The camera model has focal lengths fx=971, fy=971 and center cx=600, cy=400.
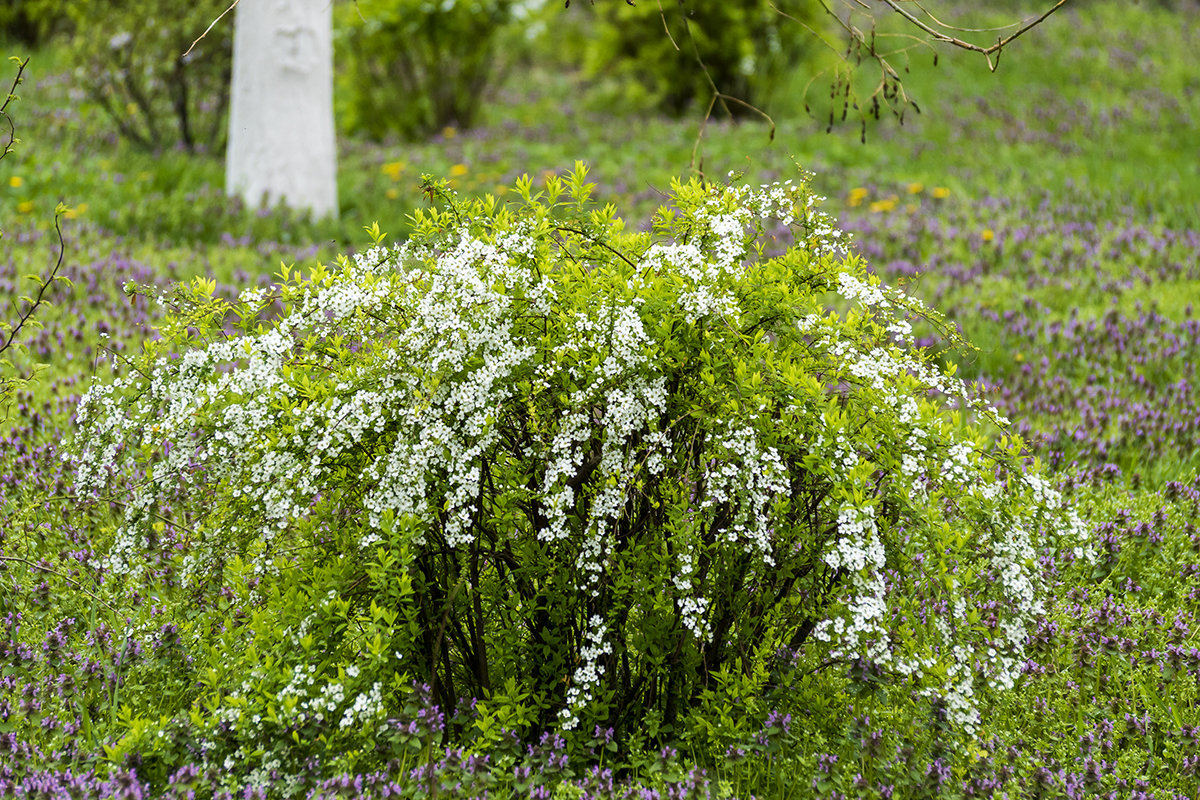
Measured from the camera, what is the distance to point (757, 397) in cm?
246

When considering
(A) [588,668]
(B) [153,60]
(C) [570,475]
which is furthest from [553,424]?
(B) [153,60]

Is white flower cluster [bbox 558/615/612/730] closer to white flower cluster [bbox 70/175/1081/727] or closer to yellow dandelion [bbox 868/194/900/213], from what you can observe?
white flower cluster [bbox 70/175/1081/727]

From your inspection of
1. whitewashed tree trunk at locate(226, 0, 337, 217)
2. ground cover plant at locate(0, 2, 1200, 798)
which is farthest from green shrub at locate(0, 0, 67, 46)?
ground cover plant at locate(0, 2, 1200, 798)

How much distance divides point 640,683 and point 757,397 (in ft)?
3.24

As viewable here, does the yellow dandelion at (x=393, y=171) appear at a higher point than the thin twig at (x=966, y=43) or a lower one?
higher

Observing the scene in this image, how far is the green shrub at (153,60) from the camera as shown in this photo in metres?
9.98

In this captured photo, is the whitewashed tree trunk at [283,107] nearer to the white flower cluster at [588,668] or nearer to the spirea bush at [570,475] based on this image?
the spirea bush at [570,475]

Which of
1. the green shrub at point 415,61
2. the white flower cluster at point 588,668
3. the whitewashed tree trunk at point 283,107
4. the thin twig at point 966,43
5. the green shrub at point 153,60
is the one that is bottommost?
the white flower cluster at point 588,668

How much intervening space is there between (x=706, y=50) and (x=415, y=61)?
394cm

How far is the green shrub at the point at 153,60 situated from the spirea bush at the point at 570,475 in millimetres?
8389

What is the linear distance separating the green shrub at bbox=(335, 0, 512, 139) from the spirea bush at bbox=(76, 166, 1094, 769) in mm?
10121

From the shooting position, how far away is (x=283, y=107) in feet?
26.2

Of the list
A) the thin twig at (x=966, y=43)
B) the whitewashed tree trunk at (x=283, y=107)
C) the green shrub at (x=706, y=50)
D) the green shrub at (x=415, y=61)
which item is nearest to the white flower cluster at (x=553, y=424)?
the thin twig at (x=966, y=43)

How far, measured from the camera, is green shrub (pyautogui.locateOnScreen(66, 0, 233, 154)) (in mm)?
9984
